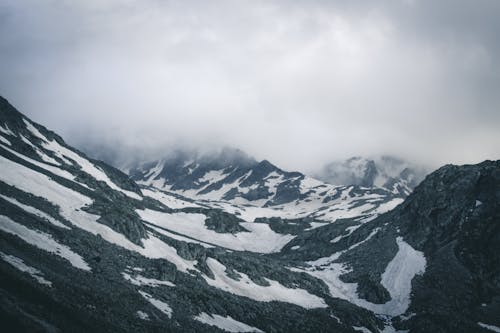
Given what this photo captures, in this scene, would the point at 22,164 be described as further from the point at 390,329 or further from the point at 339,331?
the point at 390,329

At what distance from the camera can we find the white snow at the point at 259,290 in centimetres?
8825

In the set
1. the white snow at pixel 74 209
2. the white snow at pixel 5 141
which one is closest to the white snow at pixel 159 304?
the white snow at pixel 74 209

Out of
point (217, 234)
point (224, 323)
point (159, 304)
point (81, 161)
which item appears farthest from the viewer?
point (81, 161)

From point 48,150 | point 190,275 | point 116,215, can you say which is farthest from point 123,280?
point 48,150

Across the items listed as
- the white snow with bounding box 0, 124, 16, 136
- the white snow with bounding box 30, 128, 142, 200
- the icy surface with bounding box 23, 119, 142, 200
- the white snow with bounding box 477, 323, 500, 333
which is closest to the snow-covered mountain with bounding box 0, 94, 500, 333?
the white snow with bounding box 477, 323, 500, 333

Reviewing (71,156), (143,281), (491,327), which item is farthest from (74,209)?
(71,156)

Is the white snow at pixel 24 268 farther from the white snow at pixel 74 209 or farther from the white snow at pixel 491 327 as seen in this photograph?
the white snow at pixel 491 327

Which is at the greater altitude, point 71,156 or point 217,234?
point 71,156

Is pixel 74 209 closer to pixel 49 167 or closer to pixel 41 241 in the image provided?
pixel 41 241

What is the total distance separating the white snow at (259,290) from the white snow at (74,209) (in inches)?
235

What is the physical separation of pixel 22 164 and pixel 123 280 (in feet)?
178

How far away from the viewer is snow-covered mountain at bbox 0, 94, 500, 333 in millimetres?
52062

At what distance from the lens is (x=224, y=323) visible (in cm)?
6675

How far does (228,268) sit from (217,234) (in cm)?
7082
